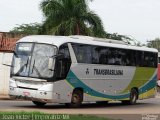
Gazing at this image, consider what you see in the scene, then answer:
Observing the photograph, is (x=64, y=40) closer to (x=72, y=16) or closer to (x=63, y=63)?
(x=63, y=63)

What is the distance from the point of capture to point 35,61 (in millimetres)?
23984

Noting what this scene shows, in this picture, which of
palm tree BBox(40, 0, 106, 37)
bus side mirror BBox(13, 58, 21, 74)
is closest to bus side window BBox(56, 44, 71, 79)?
bus side mirror BBox(13, 58, 21, 74)

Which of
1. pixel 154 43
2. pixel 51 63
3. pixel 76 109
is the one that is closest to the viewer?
pixel 51 63

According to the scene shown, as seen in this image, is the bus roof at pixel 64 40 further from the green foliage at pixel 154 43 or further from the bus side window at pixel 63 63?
the green foliage at pixel 154 43

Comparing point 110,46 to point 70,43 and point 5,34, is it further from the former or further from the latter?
point 5,34

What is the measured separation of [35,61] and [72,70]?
1910mm

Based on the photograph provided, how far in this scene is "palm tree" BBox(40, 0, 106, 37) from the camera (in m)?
39.0

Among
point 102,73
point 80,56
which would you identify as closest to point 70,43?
point 80,56

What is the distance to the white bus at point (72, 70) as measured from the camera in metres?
23.9

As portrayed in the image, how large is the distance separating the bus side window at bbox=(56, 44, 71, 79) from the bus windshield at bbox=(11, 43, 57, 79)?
33 centimetres

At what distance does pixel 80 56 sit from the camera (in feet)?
83.6

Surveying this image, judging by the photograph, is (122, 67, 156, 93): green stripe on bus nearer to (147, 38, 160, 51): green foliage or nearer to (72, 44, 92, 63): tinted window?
(72, 44, 92, 63): tinted window

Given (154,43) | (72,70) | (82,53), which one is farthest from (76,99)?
(154,43)

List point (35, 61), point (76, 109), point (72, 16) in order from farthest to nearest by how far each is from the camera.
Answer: point (72, 16), point (76, 109), point (35, 61)
